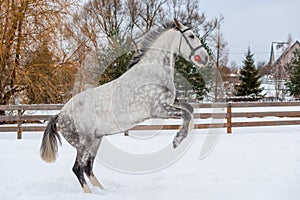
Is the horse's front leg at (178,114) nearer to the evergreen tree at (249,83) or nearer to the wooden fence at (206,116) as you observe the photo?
the wooden fence at (206,116)

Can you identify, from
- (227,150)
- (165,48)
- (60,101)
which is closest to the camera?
(165,48)

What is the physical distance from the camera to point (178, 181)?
3891 mm

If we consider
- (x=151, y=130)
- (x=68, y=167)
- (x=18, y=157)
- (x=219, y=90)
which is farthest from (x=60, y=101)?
(x=219, y=90)

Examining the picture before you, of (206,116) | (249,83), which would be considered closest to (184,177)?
(206,116)

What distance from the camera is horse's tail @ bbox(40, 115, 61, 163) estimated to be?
11.7 ft

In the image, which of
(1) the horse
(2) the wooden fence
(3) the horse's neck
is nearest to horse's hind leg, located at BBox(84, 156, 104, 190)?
(1) the horse

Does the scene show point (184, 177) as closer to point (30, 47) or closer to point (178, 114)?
point (178, 114)

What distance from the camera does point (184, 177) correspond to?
4078 mm

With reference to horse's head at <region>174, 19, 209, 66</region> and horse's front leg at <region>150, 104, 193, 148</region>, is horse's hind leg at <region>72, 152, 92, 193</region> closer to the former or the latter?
horse's front leg at <region>150, 104, 193, 148</region>

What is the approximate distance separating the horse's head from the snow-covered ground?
52.4 inches

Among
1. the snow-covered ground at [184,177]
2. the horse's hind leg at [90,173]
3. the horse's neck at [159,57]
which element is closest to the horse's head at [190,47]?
the horse's neck at [159,57]

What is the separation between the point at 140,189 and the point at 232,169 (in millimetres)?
1459

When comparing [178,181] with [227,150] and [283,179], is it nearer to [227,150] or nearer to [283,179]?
[283,179]

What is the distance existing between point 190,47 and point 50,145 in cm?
177
